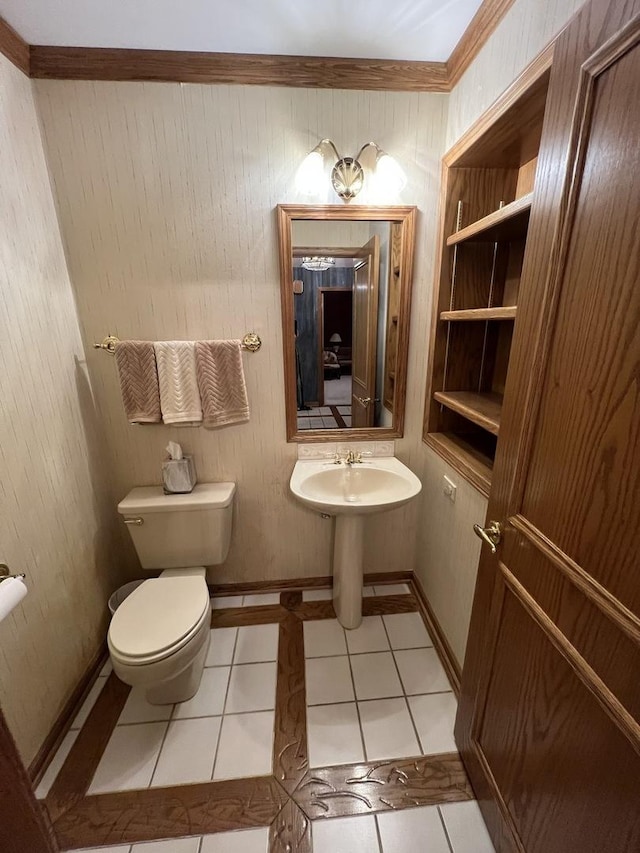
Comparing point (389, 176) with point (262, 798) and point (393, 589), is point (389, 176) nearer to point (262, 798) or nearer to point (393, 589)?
point (393, 589)

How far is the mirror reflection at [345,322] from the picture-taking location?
59.2 inches

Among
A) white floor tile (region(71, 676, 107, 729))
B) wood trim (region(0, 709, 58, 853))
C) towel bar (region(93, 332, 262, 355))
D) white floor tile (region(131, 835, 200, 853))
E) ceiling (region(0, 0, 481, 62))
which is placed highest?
ceiling (region(0, 0, 481, 62))

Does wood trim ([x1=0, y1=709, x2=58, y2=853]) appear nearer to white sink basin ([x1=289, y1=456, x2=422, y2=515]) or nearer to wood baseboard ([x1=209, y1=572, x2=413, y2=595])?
white sink basin ([x1=289, y1=456, x2=422, y2=515])

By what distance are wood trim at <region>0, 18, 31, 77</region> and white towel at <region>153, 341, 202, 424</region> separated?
979 mm

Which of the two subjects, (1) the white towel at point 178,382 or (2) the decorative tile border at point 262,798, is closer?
(2) the decorative tile border at point 262,798

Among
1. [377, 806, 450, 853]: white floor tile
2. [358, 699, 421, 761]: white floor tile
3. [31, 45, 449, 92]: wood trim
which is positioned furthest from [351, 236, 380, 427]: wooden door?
[377, 806, 450, 853]: white floor tile

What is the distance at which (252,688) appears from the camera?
145cm

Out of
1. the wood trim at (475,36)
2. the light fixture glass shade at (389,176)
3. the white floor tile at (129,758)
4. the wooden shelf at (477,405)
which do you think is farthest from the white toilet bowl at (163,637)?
the wood trim at (475,36)

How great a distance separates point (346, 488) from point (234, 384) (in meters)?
0.70

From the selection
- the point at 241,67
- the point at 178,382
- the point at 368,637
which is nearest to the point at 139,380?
the point at 178,382

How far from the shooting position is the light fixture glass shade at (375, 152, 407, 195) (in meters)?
1.38

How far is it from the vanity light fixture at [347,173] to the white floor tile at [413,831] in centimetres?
216

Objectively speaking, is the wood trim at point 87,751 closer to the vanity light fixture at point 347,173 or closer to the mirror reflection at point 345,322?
the mirror reflection at point 345,322

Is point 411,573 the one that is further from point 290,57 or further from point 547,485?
point 290,57
